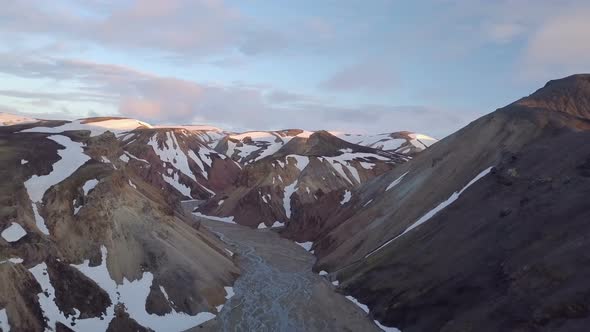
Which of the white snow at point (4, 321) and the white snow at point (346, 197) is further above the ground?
the white snow at point (346, 197)

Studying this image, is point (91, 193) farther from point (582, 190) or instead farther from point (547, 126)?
point (547, 126)

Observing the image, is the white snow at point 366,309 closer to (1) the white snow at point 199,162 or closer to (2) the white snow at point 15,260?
(2) the white snow at point 15,260

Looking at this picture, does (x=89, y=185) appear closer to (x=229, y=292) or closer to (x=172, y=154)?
(x=229, y=292)

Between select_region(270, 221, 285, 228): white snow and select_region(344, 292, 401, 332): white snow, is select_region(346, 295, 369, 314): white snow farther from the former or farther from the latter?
select_region(270, 221, 285, 228): white snow

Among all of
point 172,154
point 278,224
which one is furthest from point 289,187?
point 172,154

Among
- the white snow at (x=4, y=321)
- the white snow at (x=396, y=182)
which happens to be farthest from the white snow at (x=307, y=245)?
the white snow at (x=4, y=321)

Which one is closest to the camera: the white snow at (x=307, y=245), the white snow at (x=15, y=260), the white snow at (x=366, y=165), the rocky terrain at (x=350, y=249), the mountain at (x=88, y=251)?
the rocky terrain at (x=350, y=249)
